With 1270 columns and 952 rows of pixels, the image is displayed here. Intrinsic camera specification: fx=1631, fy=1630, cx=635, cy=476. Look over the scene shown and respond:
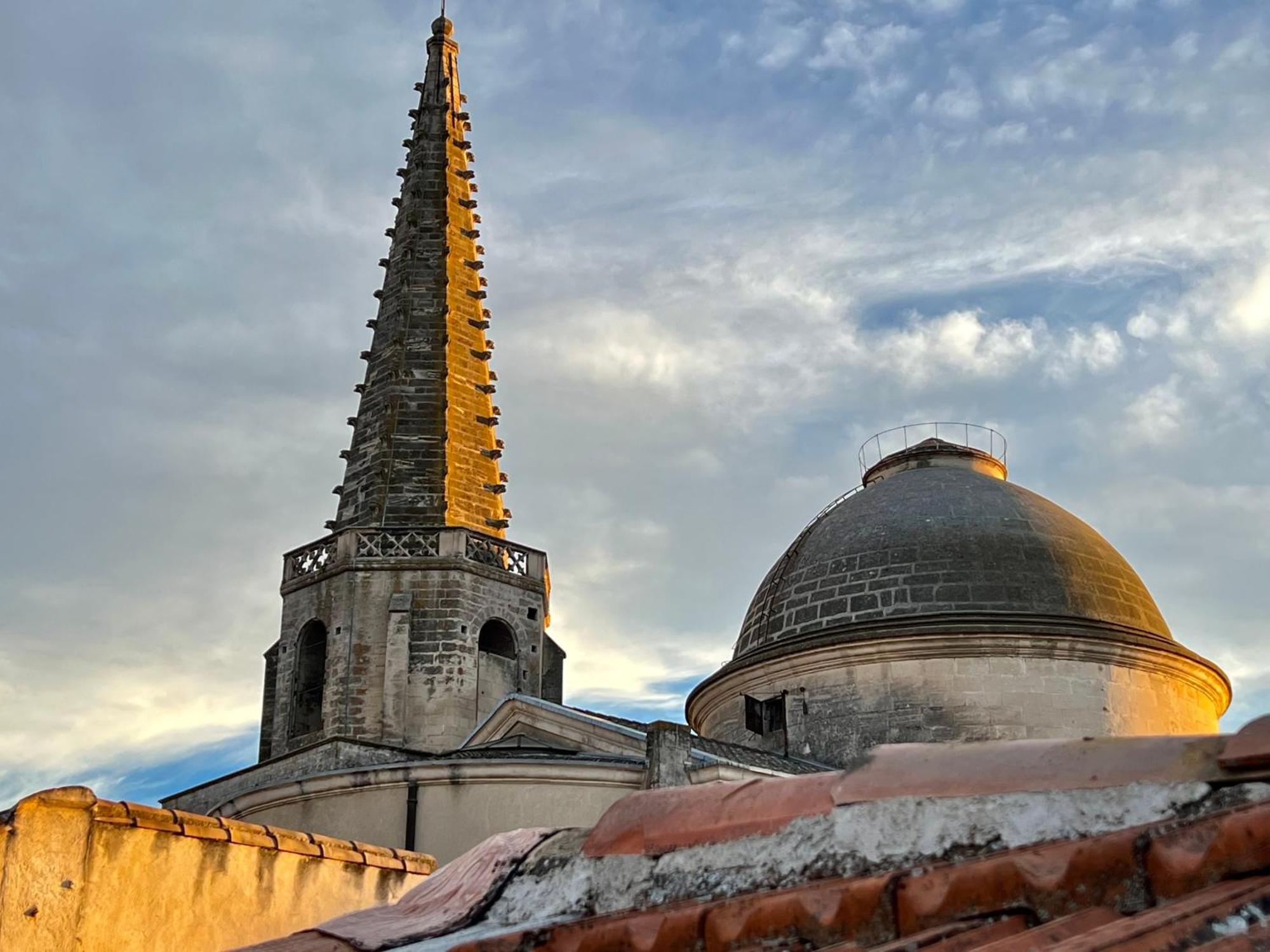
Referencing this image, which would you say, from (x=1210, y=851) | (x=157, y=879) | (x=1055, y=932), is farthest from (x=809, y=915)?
(x=157, y=879)

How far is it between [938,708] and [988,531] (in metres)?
3.45

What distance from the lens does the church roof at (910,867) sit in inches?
120

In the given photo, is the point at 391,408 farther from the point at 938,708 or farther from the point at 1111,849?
the point at 1111,849

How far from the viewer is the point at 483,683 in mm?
27062

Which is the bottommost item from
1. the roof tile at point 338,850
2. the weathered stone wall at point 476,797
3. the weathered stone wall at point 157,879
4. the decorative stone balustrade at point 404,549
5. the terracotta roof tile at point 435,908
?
the terracotta roof tile at point 435,908

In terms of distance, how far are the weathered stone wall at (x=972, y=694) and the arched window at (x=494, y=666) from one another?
17.2 ft

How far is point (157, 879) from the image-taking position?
28.9 ft

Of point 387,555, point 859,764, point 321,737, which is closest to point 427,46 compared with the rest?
point 387,555

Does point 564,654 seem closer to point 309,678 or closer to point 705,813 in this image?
point 309,678

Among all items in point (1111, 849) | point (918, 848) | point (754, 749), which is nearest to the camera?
point (1111, 849)

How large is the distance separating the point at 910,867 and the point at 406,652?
23.4m

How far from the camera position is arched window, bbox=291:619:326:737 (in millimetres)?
27797

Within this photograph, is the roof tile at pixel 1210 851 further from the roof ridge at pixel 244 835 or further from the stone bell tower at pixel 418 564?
the stone bell tower at pixel 418 564

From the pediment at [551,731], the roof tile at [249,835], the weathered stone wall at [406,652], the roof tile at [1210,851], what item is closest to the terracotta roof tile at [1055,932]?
the roof tile at [1210,851]
